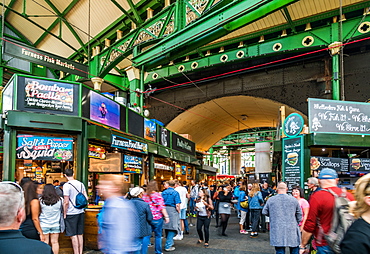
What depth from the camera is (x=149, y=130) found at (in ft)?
47.0

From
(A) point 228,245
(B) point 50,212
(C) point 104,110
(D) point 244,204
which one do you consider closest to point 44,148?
(C) point 104,110

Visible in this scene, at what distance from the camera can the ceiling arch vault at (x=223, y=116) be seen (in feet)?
62.1

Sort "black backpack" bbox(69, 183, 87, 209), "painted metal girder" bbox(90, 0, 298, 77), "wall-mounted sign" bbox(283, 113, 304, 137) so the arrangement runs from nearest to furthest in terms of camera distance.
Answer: "black backpack" bbox(69, 183, 87, 209)
"painted metal girder" bbox(90, 0, 298, 77)
"wall-mounted sign" bbox(283, 113, 304, 137)

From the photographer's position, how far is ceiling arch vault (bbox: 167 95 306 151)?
18922mm

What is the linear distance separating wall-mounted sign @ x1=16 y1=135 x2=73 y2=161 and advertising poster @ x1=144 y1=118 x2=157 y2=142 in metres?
4.95

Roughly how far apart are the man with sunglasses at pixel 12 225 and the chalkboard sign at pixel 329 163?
402 inches

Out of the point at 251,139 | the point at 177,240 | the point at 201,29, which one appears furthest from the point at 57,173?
the point at 251,139

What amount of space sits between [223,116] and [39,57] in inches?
578

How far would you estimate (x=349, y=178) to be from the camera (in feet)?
41.8

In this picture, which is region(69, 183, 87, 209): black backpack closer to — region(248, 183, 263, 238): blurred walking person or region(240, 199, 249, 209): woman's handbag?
region(248, 183, 263, 238): blurred walking person

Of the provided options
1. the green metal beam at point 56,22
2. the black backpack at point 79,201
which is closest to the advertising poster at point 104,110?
the black backpack at point 79,201

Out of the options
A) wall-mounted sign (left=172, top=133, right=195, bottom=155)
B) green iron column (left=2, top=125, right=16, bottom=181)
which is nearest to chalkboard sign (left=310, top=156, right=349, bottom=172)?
wall-mounted sign (left=172, top=133, right=195, bottom=155)

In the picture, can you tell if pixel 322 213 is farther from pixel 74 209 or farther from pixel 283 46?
pixel 283 46

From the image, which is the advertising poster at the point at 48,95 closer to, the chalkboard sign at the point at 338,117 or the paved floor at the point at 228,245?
the paved floor at the point at 228,245
